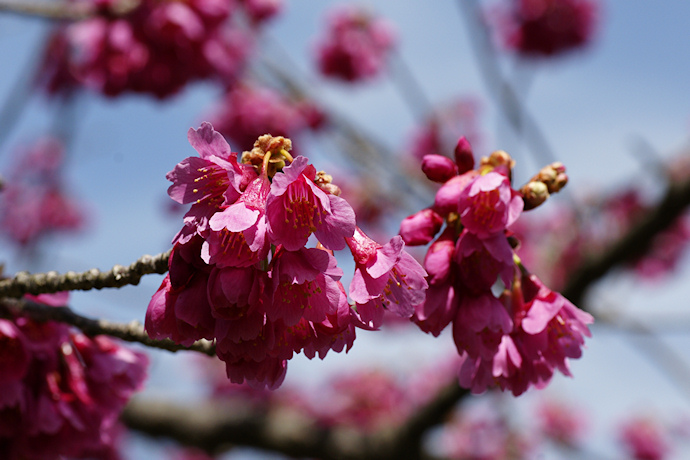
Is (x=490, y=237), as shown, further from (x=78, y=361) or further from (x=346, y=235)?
(x=78, y=361)

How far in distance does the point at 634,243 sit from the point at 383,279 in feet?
9.52

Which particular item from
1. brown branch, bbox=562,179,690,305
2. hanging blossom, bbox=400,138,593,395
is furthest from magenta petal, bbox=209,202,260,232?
brown branch, bbox=562,179,690,305

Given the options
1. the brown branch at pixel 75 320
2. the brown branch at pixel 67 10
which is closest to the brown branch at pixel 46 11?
the brown branch at pixel 67 10

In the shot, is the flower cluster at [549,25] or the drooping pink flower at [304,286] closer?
the drooping pink flower at [304,286]

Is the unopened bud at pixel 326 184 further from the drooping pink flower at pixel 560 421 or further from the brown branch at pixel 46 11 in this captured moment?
the drooping pink flower at pixel 560 421

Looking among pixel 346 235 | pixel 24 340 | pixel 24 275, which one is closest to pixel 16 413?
pixel 24 340

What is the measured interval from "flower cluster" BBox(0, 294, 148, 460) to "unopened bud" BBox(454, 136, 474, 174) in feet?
2.80

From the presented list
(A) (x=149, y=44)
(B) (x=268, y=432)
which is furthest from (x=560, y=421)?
(A) (x=149, y=44)

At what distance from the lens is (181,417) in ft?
13.4

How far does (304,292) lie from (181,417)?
354 cm

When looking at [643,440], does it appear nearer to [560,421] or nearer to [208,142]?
[560,421]

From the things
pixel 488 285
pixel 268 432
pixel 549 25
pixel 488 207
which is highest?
pixel 488 207

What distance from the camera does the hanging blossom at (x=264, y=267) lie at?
886 millimetres

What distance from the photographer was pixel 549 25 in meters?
4.97
